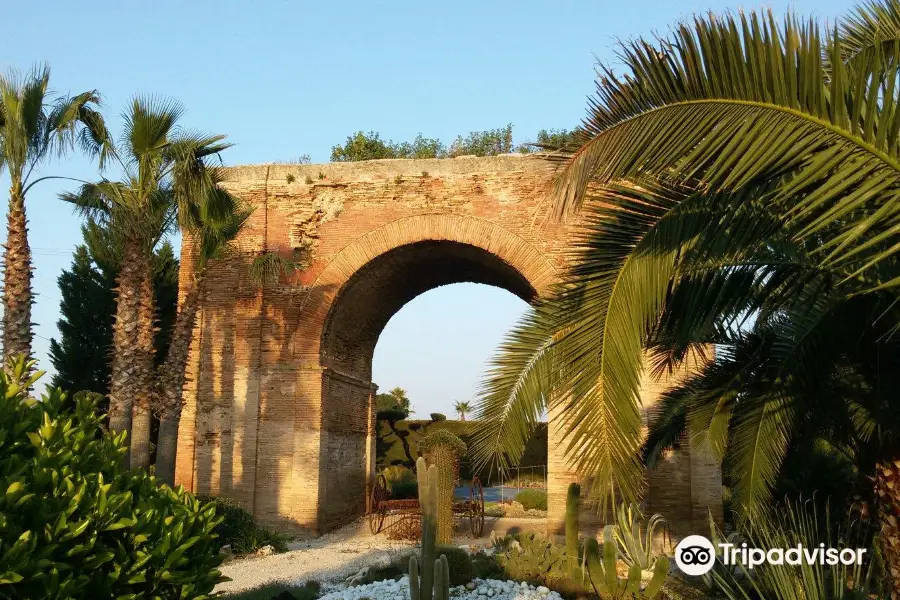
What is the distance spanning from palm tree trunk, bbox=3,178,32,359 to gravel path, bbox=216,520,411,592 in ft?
10.5

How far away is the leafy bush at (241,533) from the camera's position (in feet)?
34.0

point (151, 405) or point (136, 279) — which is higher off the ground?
point (136, 279)

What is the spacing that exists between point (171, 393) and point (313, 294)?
116 inches

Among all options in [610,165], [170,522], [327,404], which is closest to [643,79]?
[610,165]

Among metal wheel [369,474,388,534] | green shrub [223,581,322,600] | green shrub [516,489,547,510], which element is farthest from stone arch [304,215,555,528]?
green shrub [516,489,547,510]

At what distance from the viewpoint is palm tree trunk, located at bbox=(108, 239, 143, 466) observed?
923cm

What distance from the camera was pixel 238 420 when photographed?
12148 mm

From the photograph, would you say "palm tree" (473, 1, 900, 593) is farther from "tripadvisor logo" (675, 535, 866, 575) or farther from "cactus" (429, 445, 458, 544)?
"cactus" (429, 445, 458, 544)

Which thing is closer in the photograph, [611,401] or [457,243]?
[611,401]

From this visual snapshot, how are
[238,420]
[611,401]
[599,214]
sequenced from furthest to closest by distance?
[238,420]
[599,214]
[611,401]

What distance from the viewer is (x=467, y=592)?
22.9 ft

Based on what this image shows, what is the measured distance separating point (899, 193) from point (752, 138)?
515mm

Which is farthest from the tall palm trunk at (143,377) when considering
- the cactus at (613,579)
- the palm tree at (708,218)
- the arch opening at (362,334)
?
the palm tree at (708,218)

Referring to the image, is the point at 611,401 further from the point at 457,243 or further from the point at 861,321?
the point at 457,243
